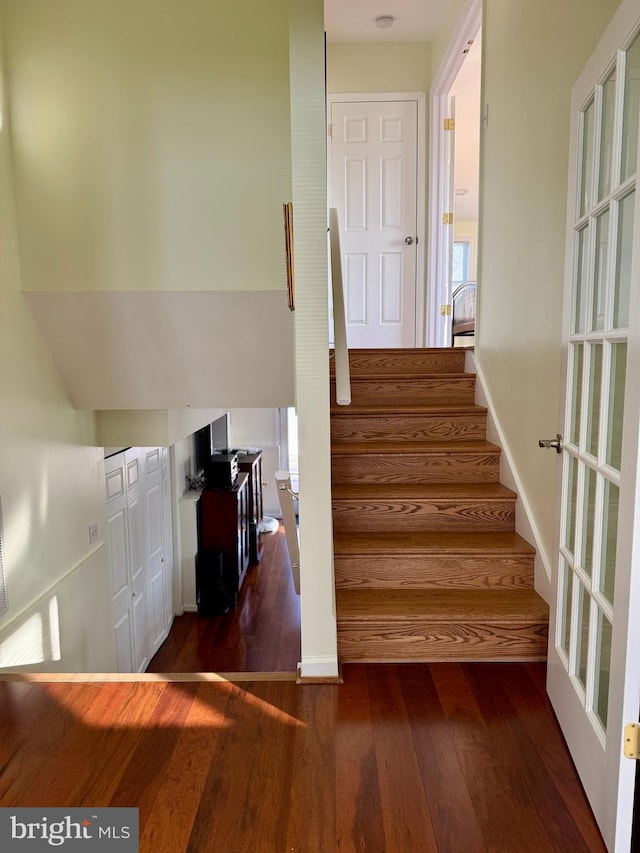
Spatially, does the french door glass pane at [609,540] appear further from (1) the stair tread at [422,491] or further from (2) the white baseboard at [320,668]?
(1) the stair tread at [422,491]

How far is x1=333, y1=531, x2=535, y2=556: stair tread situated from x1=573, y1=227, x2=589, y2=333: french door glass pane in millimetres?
1029

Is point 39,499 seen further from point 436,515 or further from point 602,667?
point 602,667

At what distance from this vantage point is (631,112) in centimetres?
132

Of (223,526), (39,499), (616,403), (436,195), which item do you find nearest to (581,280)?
(616,403)

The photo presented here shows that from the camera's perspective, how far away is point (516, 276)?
2.64 meters

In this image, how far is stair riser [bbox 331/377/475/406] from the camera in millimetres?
3330

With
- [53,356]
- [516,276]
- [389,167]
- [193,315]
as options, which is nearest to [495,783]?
[516,276]

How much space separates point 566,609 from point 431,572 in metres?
0.67

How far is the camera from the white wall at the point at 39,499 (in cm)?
249

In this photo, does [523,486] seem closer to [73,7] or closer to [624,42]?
[624,42]

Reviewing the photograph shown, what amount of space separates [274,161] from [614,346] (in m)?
1.78

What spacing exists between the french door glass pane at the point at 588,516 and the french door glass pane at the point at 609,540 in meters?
0.08

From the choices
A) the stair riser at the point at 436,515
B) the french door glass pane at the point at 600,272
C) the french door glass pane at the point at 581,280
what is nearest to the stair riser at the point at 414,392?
the stair riser at the point at 436,515
